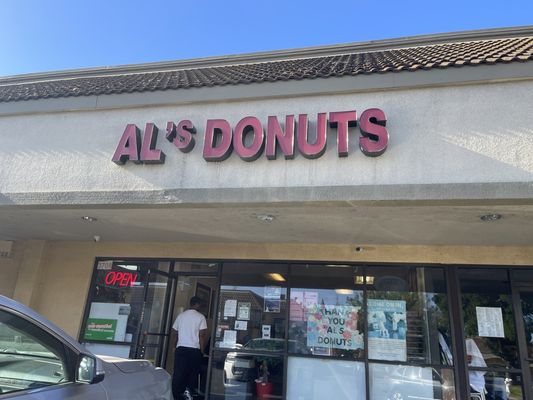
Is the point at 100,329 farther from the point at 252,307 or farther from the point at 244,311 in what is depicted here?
the point at 252,307

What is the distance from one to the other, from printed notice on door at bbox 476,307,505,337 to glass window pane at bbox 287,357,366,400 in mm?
2078

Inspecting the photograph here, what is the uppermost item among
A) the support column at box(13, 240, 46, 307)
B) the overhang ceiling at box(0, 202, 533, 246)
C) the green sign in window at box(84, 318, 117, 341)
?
the overhang ceiling at box(0, 202, 533, 246)

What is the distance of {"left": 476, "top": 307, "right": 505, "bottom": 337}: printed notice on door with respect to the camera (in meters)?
6.97

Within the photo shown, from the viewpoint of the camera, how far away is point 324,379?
23.5 feet

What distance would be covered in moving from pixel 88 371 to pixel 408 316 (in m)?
5.82

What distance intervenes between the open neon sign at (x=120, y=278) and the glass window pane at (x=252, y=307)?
193 cm

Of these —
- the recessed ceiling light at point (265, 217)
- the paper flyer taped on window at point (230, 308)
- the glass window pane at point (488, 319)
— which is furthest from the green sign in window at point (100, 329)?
the glass window pane at point (488, 319)

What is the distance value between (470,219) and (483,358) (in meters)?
2.76

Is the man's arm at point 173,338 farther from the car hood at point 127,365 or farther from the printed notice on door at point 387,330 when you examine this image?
the car hood at point 127,365

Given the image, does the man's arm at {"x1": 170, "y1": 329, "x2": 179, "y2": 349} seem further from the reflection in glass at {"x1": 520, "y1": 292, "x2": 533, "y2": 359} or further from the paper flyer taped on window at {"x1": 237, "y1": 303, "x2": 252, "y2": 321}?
the reflection in glass at {"x1": 520, "y1": 292, "x2": 533, "y2": 359}

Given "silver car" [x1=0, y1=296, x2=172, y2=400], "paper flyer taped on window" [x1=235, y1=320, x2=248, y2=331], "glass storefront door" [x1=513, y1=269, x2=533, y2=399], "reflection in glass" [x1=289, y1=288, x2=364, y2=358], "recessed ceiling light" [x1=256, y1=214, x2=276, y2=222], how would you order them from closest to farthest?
"silver car" [x1=0, y1=296, x2=172, y2=400] → "recessed ceiling light" [x1=256, y1=214, x2=276, y2=222] → "glass storefront door" [x1=513, y1=269, x2=533, y2=399] → "reflection in glass" [x1=289, y1=288, x2=364, y2=358] → "paper flyer taped on window" [x1=235, y1=320, x2=248, y2=331]

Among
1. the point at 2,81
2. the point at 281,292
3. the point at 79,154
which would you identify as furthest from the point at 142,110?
the point at 2,81

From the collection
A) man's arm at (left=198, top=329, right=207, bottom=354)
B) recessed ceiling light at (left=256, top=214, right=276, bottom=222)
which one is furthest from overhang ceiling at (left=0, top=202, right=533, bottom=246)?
man's arm at (left=198, top=329, right=207, bottom=354)

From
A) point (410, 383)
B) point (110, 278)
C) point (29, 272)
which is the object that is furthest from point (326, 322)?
point (29, 272)
